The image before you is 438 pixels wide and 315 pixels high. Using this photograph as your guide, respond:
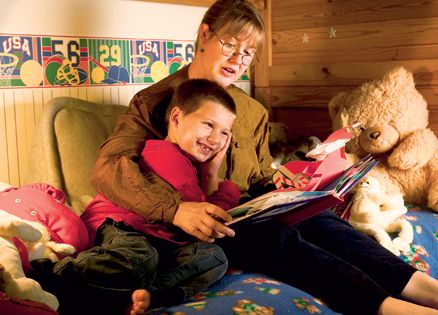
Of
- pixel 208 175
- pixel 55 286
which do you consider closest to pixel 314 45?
pixel 208 175

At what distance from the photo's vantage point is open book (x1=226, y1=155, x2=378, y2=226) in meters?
1.29

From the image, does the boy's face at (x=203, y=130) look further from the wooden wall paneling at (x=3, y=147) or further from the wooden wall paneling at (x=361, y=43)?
the wooden wall paneling at (x=361, y=43)

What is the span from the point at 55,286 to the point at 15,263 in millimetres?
117

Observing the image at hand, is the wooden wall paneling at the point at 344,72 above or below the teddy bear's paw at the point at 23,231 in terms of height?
above

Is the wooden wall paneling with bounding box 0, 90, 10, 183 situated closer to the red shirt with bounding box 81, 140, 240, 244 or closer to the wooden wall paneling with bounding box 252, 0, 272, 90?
the red shirt with bounding box 81, 140, 240, 244

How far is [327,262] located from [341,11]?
1.60m

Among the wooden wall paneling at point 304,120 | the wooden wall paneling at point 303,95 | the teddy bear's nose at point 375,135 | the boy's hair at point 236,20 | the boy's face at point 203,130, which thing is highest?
the boy's hair at point 236,20

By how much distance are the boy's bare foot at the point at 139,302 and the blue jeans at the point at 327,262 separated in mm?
346

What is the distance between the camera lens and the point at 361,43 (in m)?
2.68

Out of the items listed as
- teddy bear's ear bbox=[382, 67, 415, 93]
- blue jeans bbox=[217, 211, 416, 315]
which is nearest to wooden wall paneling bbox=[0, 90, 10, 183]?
blue jeans bbox=[217, 211, 416, 315]

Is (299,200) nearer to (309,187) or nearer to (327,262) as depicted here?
(309,187)

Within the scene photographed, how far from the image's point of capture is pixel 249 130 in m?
2.10

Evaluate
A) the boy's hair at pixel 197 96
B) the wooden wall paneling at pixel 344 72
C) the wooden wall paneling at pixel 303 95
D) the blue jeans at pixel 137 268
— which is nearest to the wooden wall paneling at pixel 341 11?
the wooden wall paneling at pixel 344 72

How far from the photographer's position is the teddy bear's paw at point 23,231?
1160 millimetres
